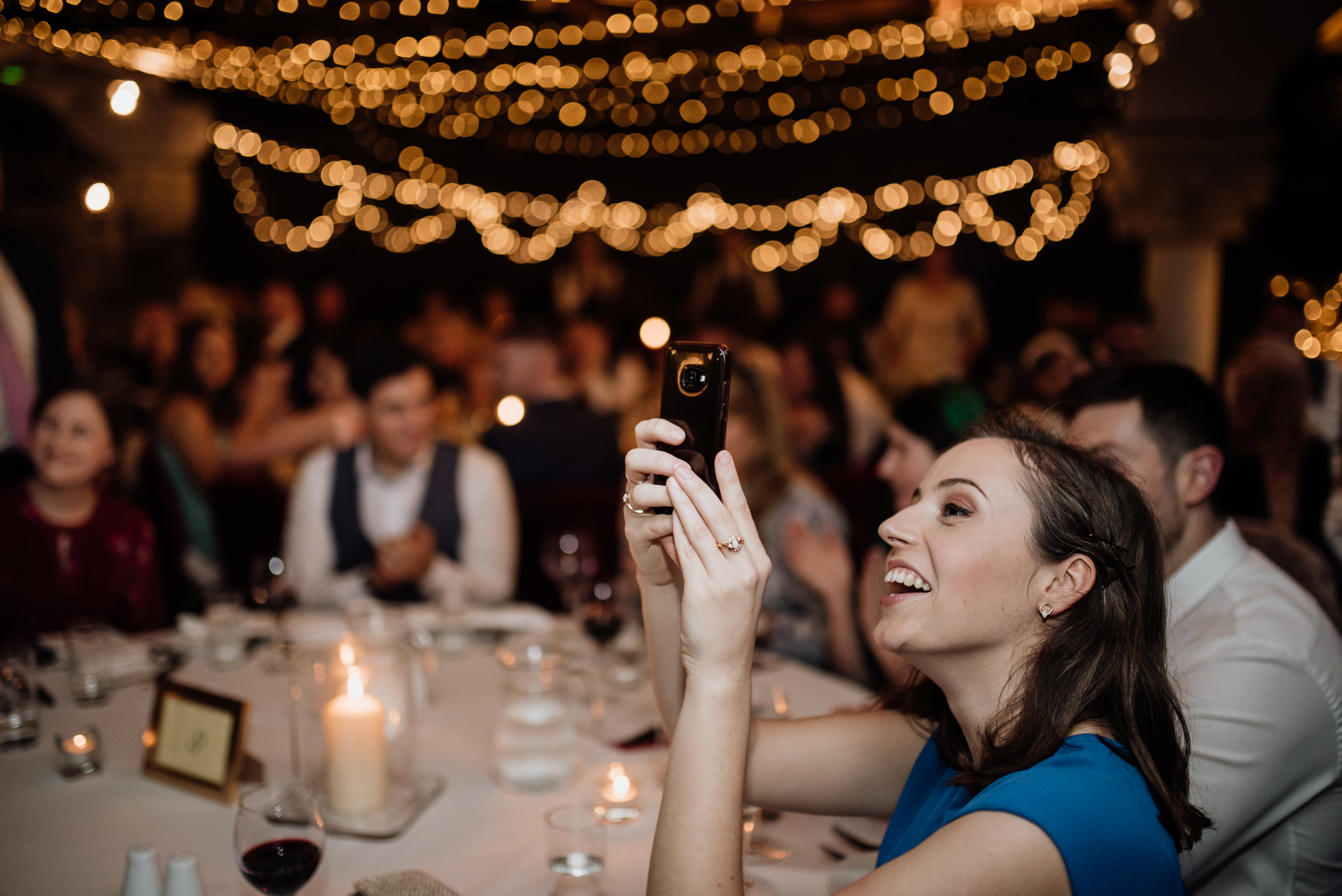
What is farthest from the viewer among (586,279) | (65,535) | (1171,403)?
(586,279)

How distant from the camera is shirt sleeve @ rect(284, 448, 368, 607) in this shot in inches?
115

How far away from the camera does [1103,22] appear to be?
5383 millimetres

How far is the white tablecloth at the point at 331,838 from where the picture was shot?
52.2 inches

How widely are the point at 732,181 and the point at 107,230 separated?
22.5 feet

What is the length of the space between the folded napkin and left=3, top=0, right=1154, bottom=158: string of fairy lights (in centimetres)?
318

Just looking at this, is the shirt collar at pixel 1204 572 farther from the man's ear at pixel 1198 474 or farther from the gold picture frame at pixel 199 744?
the gold picture frame at pixel 199 744

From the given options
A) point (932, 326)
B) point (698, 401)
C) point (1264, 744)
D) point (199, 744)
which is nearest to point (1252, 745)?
point (1264, 744)

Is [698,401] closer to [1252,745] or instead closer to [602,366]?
[1252,745]

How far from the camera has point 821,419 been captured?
15.1 ft

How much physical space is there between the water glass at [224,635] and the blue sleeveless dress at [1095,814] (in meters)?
1.74

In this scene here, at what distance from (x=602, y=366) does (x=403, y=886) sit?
501cm

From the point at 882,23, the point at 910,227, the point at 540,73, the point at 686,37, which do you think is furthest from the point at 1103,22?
the point at 910,227

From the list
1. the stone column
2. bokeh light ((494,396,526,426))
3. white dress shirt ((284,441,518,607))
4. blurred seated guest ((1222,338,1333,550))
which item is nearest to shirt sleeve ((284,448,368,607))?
white dress shirt ((284,441,518,607))

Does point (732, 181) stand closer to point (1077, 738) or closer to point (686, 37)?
point (686, 37)
